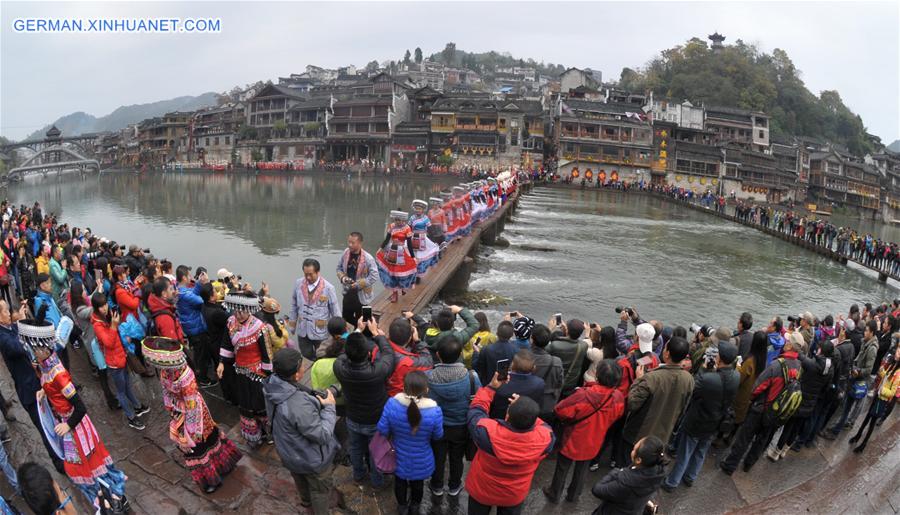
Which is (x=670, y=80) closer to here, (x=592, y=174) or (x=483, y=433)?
(x=592, y=174)

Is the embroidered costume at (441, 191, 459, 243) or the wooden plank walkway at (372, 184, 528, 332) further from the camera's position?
the embroidered costume at (441, 191, 459, 243)

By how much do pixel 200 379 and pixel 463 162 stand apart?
5327 centimetres

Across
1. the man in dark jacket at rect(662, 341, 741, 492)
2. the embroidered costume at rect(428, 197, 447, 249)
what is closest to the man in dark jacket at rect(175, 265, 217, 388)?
the man in dark jacket at rect(662, 341, 741, 492)

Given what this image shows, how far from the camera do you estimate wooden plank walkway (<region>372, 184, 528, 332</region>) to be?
948 centimetres

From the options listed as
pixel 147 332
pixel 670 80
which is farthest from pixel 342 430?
pixel 670 80

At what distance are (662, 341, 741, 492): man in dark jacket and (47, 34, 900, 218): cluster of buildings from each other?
53.4 metres

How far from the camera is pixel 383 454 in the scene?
4.36 meters

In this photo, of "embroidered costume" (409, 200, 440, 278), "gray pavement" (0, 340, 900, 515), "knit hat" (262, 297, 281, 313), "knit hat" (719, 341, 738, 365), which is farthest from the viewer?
"embroidered costume" (409, 200, 440, 278)

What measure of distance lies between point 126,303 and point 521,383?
4.50 m

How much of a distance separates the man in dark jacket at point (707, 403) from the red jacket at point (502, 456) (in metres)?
1.89

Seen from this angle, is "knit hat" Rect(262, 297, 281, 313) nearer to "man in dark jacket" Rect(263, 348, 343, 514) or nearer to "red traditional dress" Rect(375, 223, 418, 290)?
"man in dark jacket" Rect(263, 348, 343, 514)

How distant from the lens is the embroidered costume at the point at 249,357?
486cm

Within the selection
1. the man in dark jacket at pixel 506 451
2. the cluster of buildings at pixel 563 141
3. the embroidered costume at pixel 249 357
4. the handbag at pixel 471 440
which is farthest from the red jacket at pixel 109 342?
the cluster of buildings at pixel 563 141

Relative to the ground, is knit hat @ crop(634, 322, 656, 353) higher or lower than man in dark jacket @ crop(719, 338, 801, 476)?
higher
